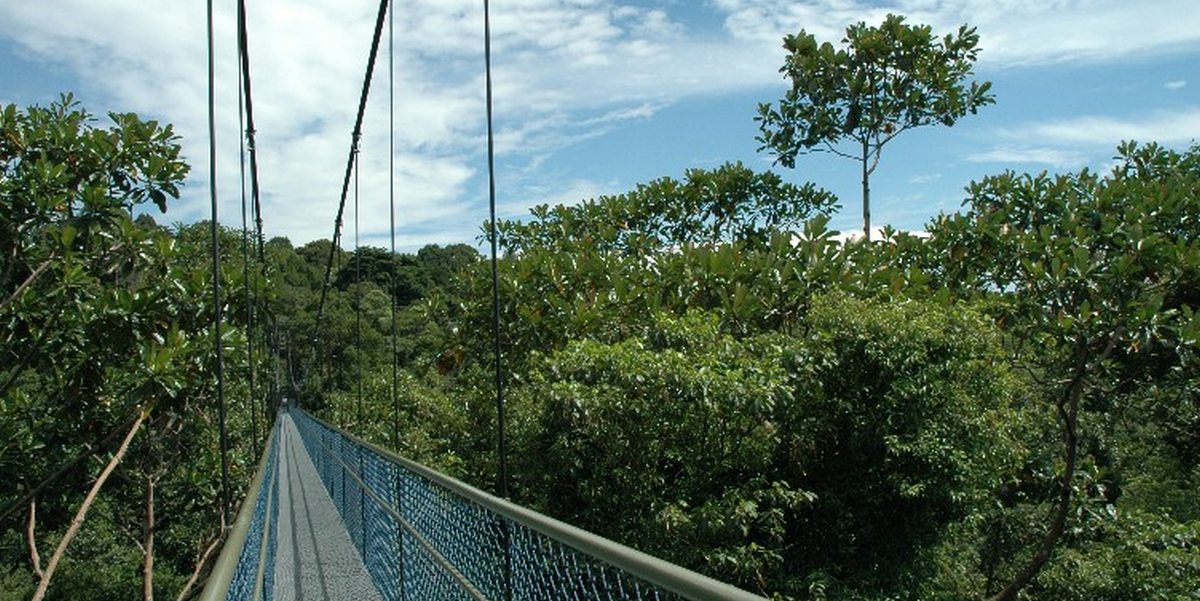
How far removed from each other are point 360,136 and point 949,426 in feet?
27.1

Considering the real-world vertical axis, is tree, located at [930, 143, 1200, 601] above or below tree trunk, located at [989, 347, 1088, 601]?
above

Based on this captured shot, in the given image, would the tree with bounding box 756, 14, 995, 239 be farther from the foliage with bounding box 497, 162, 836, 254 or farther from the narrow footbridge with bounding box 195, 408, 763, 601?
the narrow footbridge with bounding box 195, 408, 763, 601

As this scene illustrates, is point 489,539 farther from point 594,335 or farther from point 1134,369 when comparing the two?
point 1134,369

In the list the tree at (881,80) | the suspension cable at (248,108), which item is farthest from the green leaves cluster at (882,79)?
the suspension cable at (248,108)

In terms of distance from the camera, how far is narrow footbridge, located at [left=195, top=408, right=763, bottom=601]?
150 cm

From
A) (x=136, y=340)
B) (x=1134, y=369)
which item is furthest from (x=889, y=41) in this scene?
(x=136, y=340)

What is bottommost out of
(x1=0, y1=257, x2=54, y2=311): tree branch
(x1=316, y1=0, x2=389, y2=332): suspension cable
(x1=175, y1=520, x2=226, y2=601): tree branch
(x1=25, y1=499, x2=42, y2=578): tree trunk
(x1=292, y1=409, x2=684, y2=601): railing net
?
(x1=175, y1=520, x2=226, y2=601): tree branch

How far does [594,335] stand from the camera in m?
8.95

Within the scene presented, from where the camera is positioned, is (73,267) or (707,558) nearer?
(707,558)

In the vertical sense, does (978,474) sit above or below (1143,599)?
above

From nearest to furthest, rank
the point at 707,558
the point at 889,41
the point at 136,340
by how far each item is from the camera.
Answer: the point at 707,558, the point at 136,340, the point at 889,41

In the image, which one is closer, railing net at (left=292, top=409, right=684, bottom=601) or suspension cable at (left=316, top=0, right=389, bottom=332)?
railing net at (left=292, top=409, right=684, bottom=601)

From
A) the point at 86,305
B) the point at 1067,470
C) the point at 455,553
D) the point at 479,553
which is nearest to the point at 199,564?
the point at 86,305

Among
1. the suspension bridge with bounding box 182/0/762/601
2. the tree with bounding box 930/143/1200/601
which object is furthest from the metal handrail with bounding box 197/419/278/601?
the tree with bounding box 930/143/1200/601
